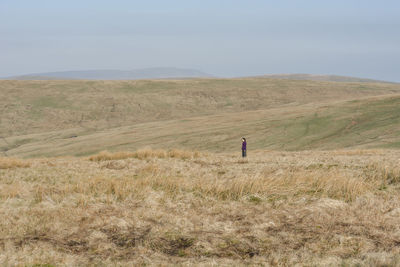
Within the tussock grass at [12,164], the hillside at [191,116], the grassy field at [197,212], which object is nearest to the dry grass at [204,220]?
the grassy field at [197,212]

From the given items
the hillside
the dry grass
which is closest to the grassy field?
the dry grass

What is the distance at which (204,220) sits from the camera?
385 inches

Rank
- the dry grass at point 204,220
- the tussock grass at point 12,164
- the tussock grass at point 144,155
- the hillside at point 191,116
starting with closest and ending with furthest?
the dry grass at point 204,220 < the tussock grass at point 12,164 < the tussock grass at point 144,155 < the hillside at point 191,116

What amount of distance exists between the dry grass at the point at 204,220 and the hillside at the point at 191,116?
2248 cm

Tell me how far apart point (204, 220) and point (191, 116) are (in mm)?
63698

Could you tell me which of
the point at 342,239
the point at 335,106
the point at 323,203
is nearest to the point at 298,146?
the point at 335,106

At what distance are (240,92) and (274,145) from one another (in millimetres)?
52004

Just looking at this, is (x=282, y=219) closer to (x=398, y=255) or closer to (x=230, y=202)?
(x=230, y=202)

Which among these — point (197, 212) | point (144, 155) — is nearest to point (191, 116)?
point (144, 155)

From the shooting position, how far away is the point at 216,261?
7.50 metres

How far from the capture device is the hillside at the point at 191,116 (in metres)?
41.2

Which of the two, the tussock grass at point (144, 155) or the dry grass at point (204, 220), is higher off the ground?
the dry grass at point (204, 220)

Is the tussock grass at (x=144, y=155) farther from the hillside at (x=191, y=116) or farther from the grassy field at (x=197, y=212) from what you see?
the hillside at (x=191, y=116)

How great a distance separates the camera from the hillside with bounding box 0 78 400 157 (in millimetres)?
41250
